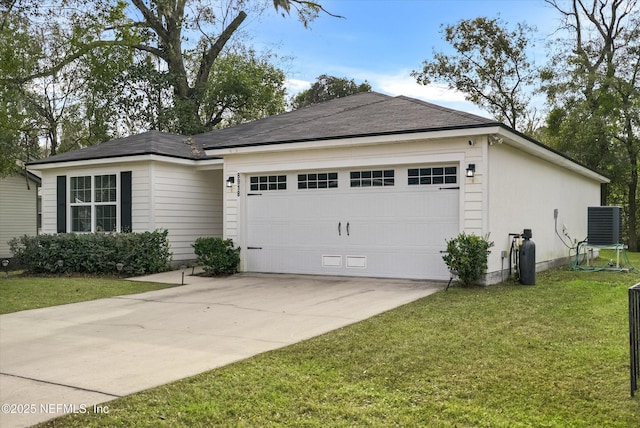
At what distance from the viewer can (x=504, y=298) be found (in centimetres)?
852

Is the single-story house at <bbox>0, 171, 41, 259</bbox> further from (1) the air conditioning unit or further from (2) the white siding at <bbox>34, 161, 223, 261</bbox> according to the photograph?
(1) the air conditioning unit

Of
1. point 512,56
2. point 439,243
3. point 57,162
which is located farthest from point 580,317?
point 512,56

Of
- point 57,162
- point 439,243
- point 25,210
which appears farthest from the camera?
point 25,210

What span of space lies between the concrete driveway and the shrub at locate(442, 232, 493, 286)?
0.51 metres

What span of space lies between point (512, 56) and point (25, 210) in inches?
942

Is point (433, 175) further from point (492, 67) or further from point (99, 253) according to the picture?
point (492, 67)

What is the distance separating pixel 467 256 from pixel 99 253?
8194 millimetres

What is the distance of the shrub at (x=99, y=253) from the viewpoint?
41.7 ft

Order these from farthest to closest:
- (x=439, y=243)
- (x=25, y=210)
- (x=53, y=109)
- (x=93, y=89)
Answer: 1. (x=53, y=109)
2. (x=93, y=89)
3. (x=25, y=210)
4. (x=439, y=243)

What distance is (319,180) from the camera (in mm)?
11695

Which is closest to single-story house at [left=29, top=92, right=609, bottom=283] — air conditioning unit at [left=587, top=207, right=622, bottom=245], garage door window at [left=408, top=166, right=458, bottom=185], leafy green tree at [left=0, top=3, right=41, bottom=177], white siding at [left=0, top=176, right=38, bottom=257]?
garage door window at [left=408, top=166, right=458, bottom=185]

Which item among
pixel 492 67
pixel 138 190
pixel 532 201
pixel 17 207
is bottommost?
pixel 532 201

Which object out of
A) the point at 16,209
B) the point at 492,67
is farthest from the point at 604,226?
the point at 16,209

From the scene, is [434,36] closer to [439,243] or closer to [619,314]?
[439,243]
